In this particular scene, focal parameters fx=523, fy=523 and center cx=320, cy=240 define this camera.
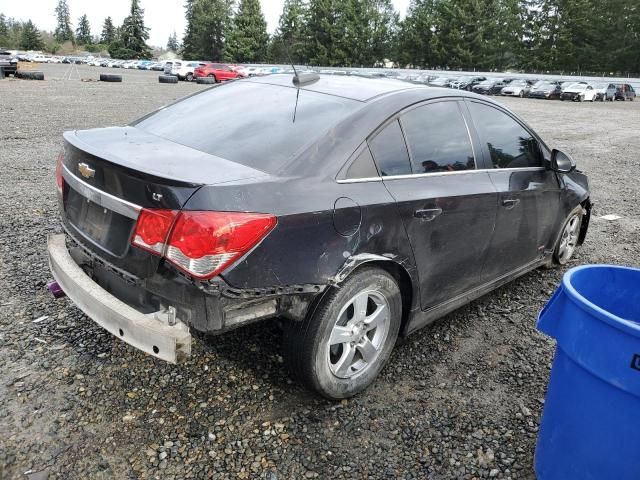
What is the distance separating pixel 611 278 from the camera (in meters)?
2.18

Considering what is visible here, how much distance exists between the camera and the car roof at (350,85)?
3.03 metres

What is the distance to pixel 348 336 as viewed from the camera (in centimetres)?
266

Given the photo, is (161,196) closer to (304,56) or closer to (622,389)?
(622,389)

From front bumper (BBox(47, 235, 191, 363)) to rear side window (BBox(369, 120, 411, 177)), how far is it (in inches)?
50.6

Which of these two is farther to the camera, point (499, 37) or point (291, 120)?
point (499, 37)

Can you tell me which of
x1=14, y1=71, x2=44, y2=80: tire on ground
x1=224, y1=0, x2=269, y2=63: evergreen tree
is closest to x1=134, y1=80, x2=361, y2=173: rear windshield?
x1=14, y1=71, x2=44, y2=80: tire on ground

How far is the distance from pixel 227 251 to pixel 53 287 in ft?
4.78

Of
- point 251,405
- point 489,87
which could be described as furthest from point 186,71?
point 251,405

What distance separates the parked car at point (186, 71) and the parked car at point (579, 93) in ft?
84.2

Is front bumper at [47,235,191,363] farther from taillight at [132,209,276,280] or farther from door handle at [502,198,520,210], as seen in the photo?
door handle at [502,198,520,210]

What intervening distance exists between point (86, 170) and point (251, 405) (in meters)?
1.44

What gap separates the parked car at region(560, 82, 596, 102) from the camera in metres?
33.5

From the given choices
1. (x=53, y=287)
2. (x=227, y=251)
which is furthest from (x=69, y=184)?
(x=227, y=251)

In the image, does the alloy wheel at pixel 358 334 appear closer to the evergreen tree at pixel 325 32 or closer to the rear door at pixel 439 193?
the rear door at pixel 439 193
